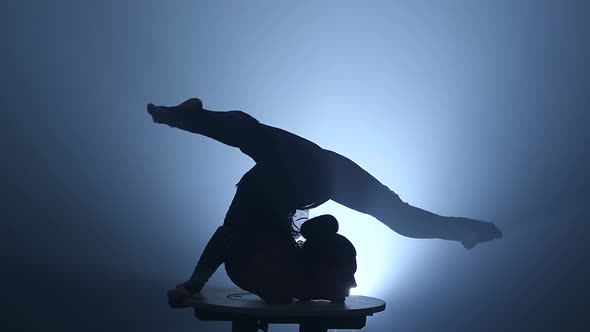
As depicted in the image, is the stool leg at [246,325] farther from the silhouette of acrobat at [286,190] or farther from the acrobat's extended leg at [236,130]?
the acrobat's extended leg at [236,130]

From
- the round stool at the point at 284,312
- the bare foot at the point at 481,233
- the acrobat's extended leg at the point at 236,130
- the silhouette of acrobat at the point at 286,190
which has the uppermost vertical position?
the acrobat's extended leg at the point at 236,130

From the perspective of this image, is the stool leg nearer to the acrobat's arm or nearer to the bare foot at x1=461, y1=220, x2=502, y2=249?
the acrobat's arm

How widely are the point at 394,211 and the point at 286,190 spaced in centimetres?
30

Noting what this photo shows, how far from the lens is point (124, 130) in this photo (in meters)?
1.95

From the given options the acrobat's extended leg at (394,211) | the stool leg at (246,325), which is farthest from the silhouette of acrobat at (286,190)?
the stool leg at (246,325)

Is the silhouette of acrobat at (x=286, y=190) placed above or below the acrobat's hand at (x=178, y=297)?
above

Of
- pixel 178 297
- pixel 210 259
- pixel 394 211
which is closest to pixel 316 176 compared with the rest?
pixel 394 211

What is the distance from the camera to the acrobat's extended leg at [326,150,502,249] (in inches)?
50.3

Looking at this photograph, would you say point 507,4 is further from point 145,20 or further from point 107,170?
point 107,170

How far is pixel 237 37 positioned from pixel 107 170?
0.76m

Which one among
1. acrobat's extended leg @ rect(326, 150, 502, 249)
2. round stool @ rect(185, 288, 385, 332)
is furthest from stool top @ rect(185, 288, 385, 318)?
acrobat's extended leg @ rect(326, 150, 502, 249)

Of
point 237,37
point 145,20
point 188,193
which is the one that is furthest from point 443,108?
point 145,20

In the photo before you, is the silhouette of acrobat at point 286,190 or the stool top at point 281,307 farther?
the silhouette of acrobat at point 286,190

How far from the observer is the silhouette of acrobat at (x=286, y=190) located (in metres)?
1.29
